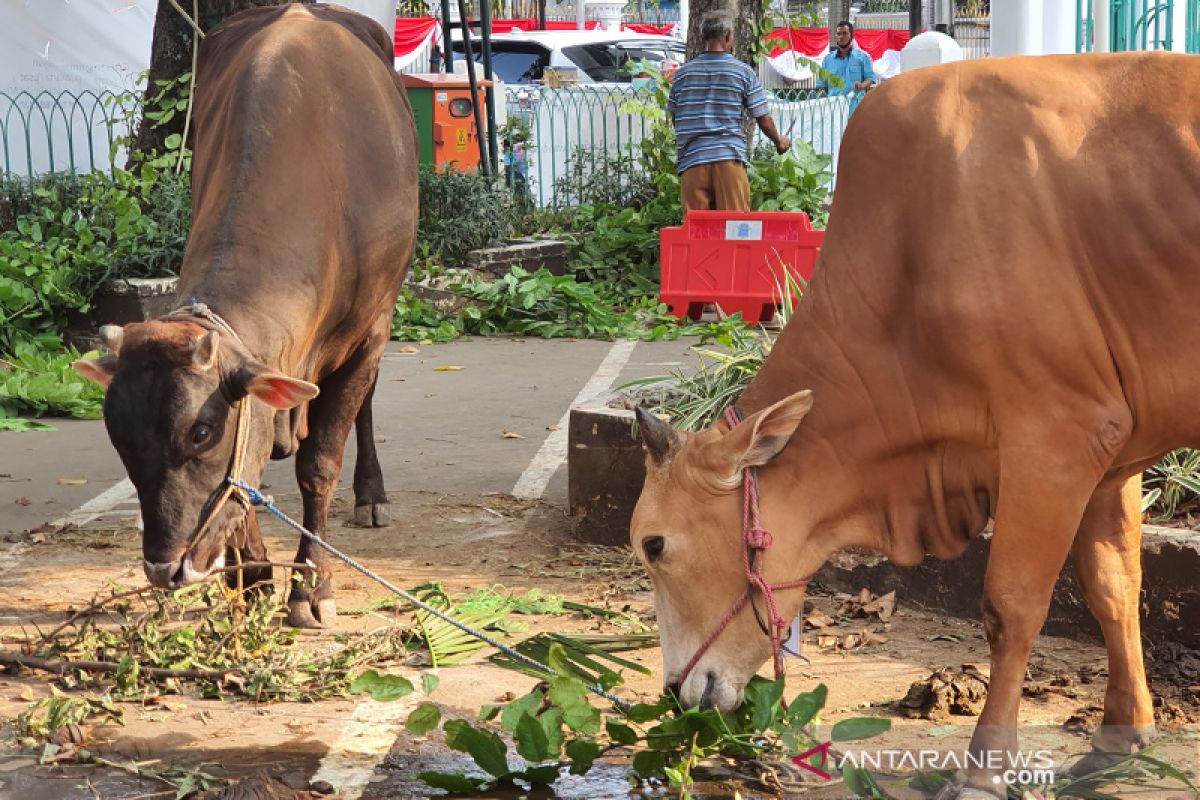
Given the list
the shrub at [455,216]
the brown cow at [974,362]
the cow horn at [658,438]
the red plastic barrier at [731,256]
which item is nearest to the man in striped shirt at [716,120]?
the red plastic barrier at [731,256]

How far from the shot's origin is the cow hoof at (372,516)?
6.47 meters

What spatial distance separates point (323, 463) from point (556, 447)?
2.15 m

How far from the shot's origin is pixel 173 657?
4652mm

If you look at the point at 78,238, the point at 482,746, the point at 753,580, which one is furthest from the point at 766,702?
the point at 78,238

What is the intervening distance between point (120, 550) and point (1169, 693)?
3.90 m

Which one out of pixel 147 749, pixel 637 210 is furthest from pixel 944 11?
pixel 147 749

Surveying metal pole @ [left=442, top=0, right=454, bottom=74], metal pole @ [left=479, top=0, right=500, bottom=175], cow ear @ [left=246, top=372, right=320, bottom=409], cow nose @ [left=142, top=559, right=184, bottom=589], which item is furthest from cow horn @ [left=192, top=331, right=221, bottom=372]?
metal pole @ [left=442, top=0, right=454, bottom=74]

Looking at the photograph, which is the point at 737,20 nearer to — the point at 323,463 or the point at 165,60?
the point at 165,60

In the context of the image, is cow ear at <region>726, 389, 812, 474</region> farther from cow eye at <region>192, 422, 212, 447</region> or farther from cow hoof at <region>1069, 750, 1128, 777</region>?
cow eye at <region>192, 422, 212, 447</region>

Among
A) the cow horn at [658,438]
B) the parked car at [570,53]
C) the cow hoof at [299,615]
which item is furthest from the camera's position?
the parked car at [570,53]

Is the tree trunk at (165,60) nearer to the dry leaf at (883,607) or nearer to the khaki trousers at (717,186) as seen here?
the khaki trousers at (717,186)

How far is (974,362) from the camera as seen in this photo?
139 inches

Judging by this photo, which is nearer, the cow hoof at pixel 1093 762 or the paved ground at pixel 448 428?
the cow hoof at pixel 1093 762

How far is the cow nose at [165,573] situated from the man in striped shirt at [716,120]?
7991mm
